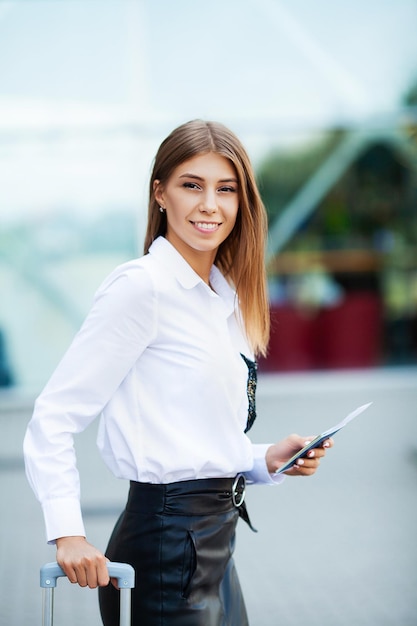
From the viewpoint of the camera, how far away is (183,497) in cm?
204

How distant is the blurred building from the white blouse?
8760 millimetres

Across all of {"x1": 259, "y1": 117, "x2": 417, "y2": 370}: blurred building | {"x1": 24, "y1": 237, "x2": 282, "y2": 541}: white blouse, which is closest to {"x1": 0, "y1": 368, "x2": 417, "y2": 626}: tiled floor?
{"x1": 259, "y1": 117, "x2": 417, "y2": 370}: blurred building

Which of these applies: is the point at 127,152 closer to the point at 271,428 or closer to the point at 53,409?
the point at 271,428

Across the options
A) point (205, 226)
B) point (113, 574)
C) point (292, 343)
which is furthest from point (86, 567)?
point (292, 343)

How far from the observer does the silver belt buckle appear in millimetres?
2148

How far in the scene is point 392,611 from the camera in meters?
4.38

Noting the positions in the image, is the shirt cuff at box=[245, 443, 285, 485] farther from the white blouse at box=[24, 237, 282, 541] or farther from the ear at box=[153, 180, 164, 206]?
the ear at box=[153, 180, 164, 206]

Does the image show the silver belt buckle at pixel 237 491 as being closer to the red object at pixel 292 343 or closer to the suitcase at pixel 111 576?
the suitcase at pixel 111 576

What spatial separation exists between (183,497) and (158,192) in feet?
2.40

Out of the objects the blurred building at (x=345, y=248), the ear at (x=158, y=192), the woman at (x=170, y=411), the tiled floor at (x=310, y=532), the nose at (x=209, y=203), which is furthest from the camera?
the blurred building at (x=345, y=248)

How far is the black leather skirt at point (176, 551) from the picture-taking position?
6.67ft

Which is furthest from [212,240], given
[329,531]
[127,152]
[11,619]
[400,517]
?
[127,152]

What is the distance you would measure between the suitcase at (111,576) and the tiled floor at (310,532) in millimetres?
2479

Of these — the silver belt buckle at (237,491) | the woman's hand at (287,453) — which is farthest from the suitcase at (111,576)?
the woman's hand at (287,453)
